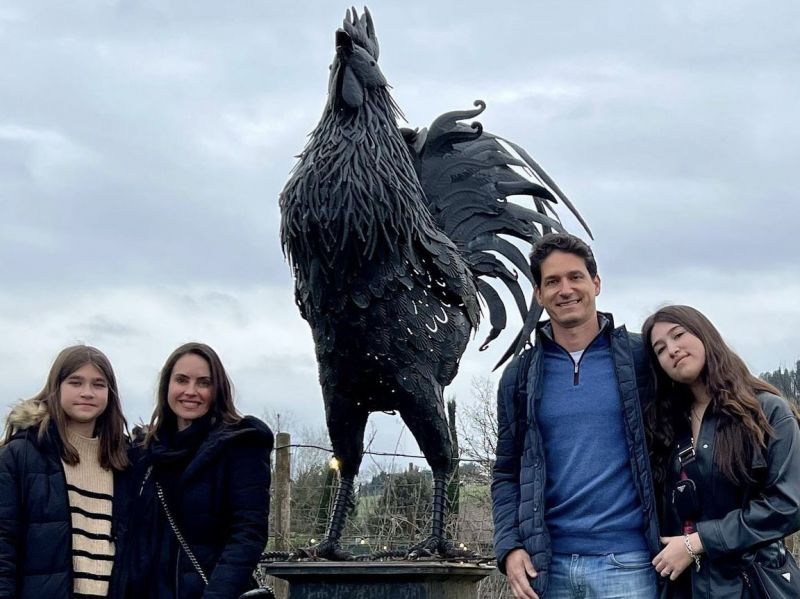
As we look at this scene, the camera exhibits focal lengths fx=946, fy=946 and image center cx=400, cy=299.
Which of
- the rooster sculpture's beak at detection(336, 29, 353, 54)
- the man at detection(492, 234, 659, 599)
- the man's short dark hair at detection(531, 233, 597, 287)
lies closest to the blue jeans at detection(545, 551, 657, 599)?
the man at detection(492, 234, 659, 599)

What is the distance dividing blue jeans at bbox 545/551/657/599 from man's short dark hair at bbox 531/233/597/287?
84 cm

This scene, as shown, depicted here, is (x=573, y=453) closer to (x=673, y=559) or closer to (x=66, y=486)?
(x=673, y=559)

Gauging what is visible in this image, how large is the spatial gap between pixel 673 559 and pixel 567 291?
818 millimetres

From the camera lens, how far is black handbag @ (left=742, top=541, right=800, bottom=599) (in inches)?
97.1

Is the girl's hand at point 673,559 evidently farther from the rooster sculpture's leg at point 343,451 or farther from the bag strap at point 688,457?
the rooster sculpture's leg at point 343,451

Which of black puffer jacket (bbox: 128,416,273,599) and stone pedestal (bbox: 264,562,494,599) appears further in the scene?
stone pedestal (bbox: 264,562,494,599)

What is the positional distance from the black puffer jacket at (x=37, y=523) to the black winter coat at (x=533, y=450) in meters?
1.24

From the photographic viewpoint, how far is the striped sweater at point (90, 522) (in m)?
3.00

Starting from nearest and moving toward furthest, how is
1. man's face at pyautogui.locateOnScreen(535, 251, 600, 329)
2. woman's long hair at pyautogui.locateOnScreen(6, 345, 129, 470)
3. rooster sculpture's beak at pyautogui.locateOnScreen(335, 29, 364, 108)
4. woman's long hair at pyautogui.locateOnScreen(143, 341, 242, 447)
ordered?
1. man's face at pyautogui.locateOnScreen(535, 251, 600, 329)
2. woman's long hair at pyautogui.locateOnScreen(6, 345, 129, 470)
3. woman's long hair at pyautogui.locateOnScreen(143, 341, 242, 447)
4. rooster sculpture's beak at pyautogui.locateOnScreen(335, 29, 364, 108)

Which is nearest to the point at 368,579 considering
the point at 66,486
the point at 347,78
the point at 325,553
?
the point at 325,553

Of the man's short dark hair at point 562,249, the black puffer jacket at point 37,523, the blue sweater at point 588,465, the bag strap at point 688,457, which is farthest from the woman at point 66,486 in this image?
the bag strap at point 688,457

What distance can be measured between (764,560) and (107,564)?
1.98 m

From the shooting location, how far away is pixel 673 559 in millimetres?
2523

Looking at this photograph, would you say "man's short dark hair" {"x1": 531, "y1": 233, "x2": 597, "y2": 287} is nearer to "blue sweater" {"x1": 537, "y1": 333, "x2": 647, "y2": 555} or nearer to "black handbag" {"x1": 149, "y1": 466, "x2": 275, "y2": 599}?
"blue sweater" {"x1": 537, "y1": 333, "x2": 647, "y2": 555}
